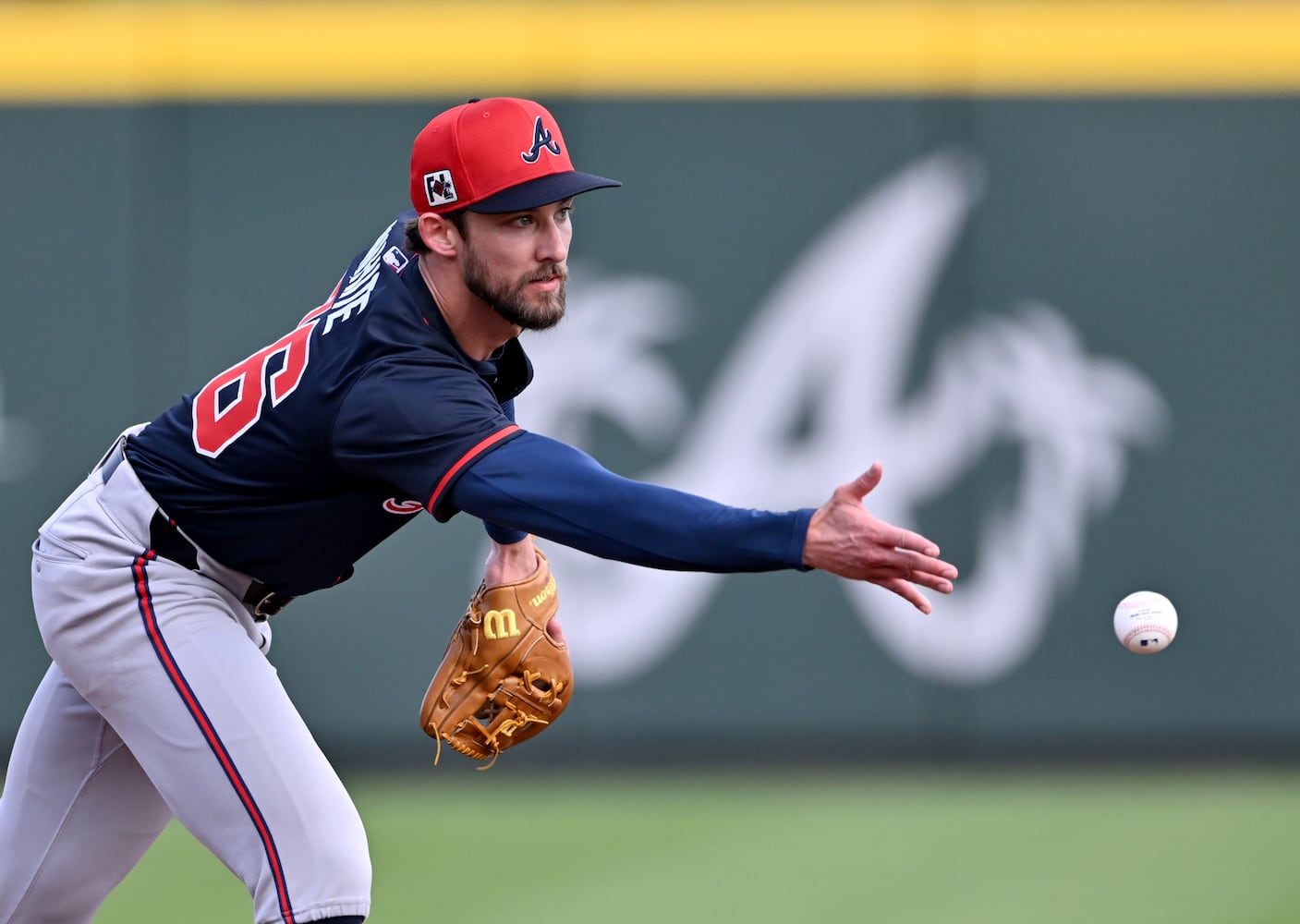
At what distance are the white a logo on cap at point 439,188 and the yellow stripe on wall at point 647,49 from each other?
4.31 metres

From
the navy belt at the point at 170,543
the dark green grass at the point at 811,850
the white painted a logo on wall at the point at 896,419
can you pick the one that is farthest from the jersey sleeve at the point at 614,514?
the white painted a logo on wall at the point at 896,419

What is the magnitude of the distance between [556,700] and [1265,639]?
477 centimetres

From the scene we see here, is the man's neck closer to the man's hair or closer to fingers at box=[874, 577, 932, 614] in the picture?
the man's hair

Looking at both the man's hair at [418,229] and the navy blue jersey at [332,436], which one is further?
the man's hair at [418,229]

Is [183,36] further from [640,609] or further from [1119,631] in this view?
[1119,631]

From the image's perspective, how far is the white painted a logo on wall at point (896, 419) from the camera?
25.1 ft

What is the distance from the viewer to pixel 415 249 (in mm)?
3602

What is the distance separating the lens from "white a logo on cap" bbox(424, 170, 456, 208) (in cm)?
346

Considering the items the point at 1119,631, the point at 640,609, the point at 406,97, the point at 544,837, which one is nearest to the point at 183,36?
the point at 406,97

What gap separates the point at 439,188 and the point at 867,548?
1204mm

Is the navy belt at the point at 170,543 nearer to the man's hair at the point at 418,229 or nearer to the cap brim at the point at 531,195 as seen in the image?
the man's hair at the point at 418,229

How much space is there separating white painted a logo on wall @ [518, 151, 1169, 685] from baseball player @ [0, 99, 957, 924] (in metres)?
3.89

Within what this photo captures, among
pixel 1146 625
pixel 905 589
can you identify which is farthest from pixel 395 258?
pixel 1146 625

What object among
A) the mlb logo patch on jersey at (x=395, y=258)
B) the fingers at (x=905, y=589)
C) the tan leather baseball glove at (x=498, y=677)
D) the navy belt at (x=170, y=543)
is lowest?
the tan leather baseball glove at (x=498, y=677)
